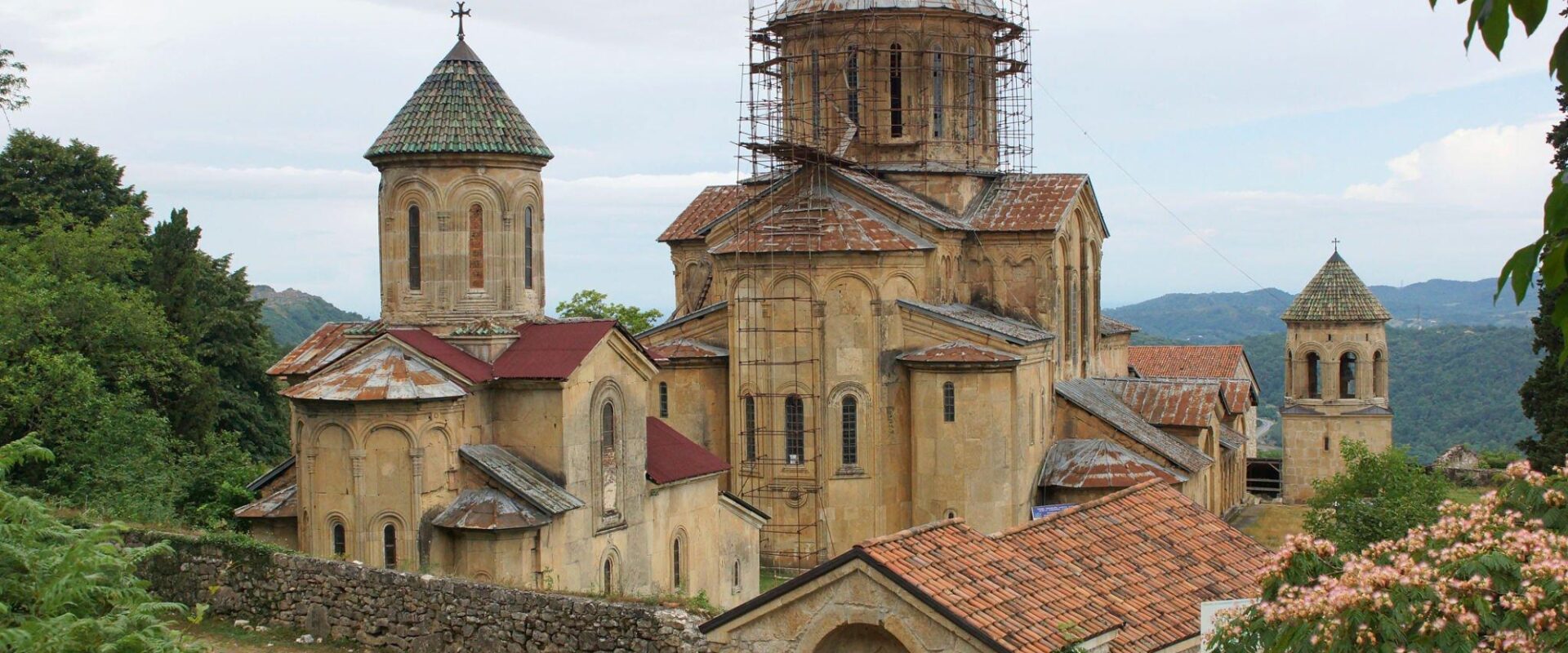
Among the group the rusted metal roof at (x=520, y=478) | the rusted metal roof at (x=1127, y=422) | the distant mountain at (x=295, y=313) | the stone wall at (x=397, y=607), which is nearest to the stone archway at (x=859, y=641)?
the stone wall at (x=397, y=607)

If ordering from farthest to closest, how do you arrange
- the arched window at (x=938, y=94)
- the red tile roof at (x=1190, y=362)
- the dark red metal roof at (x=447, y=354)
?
the red tile roof at (x=1190, y=362) → the arched window at (x=938, y=94) → the dark red metal roof at (x=447, y=354)

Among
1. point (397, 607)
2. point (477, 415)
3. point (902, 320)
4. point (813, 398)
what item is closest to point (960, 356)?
point (902, 320)

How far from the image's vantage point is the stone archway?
464 inches

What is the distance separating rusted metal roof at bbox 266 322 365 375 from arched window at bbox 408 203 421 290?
4.61 feet

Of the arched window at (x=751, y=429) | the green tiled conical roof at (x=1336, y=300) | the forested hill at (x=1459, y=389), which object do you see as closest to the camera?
the arched window at (x=751, y=429)

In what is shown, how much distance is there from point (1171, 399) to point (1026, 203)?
5.33 metres

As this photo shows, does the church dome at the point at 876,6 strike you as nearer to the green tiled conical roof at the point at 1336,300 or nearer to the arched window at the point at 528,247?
the arched window at the point at 528,247

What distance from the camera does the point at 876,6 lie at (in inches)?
1214

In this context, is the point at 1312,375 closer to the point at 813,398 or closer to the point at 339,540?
the point at 813,398

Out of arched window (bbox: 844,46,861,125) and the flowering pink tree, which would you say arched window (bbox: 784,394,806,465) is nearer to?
arched window (bbox: 844,46,861,125)

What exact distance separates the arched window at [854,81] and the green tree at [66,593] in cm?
2113

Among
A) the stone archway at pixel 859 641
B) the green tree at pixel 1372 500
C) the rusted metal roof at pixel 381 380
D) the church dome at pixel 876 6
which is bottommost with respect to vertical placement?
the green tree at pixel 1372 500

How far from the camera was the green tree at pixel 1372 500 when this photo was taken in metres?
22.3

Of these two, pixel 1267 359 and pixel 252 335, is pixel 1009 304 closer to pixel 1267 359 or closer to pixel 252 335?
pixel 252 335
